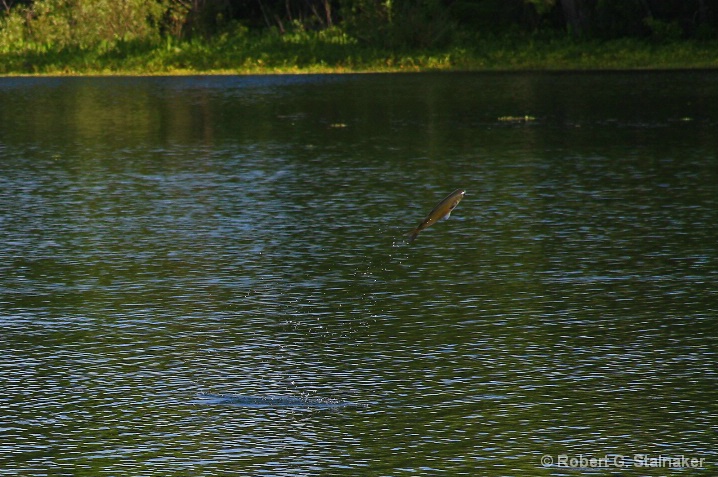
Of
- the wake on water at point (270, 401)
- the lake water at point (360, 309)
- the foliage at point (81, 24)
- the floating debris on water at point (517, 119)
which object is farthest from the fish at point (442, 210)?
the foliage at point (81, 24)

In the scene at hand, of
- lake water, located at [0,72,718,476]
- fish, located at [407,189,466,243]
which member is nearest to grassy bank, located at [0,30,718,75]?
lake water, located at [0,72,718,476]

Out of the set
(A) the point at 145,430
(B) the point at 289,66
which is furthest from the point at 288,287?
(B) the point at 289,66

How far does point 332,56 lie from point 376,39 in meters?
1.84

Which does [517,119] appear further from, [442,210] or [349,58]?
[349,58]

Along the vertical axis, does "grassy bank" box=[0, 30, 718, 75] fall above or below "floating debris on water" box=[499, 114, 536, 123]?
below

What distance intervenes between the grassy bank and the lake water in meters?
25.7

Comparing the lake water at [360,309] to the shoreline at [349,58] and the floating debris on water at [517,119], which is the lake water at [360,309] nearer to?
the floating debris on water at [517,119]

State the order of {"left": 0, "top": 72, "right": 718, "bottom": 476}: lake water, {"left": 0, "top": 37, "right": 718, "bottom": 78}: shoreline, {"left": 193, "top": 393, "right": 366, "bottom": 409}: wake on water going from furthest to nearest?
{"left": 0, "top": 37, "right": 718, "bottom": 78}: shoreline, {"left": 193, "top": 393, "right": 366, "bottom": 409}: wake on water, {"left": 0, "top": 72, "right": 718, "bottom": 476}: lake water

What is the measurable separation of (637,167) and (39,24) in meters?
43.1

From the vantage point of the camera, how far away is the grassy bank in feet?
156

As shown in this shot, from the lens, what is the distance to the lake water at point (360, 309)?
6711mm

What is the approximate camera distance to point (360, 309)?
991 centimetres

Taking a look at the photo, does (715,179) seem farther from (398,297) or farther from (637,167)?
(398,297)

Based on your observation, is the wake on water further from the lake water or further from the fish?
the fish
